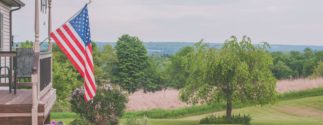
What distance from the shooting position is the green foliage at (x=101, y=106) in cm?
2033

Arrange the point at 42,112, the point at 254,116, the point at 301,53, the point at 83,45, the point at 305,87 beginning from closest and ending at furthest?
the point at 42,112
the point at 83,45
the point at 254,116
the point at 305,87
the point at 301,53

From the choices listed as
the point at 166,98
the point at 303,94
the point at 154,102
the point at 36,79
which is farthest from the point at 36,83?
the point at 303,94

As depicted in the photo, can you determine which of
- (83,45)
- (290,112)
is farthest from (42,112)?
(290,112)

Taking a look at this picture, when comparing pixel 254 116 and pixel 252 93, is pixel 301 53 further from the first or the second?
pixel 252 93

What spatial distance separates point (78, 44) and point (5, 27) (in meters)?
9.88

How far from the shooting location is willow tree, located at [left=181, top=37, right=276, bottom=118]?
1264 inches

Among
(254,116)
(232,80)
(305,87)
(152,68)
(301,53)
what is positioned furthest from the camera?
(301,53)

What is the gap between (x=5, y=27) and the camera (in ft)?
67.1

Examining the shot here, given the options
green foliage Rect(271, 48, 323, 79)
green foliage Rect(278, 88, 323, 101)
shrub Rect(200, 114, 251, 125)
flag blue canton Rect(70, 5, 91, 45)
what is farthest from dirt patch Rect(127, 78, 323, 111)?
green foliage Rect(271, 48, 323, 79)

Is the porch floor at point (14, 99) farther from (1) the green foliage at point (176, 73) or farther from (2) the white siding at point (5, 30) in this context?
(1) the green foliage at point (176, 73)

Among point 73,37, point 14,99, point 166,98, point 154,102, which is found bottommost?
point 154,102

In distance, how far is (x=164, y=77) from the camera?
99.9 meters

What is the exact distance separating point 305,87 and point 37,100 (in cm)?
4325

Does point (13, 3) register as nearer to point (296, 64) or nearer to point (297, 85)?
point (297, 85)
